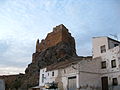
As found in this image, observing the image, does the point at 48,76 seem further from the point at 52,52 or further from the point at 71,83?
the point at 52,52

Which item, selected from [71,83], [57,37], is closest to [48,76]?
[71,83]

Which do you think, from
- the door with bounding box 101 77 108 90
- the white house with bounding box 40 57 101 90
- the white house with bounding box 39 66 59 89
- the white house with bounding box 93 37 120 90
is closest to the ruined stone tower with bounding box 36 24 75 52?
the white house with bounding box 39 66 59 89

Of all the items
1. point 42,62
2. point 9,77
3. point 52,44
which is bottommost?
point 9,77

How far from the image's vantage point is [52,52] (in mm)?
90250

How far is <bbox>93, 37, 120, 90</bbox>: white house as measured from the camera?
102 ft

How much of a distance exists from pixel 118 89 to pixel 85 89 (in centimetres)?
521

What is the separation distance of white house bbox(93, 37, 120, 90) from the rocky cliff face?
47595 millimetres

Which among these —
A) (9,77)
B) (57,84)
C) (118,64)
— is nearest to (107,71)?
(118,64)

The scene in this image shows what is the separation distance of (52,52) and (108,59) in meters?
58.8

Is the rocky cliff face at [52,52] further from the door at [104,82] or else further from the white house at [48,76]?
the door at [104,82]

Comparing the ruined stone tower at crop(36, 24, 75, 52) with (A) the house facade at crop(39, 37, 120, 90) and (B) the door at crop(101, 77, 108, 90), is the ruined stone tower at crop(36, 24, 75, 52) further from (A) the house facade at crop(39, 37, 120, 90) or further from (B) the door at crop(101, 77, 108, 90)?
(B) the door at crop(101, 77, 108, 90)

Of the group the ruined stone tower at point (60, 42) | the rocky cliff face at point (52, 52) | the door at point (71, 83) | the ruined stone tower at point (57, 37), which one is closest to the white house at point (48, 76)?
the door at point (71, 83)

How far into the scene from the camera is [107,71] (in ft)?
107

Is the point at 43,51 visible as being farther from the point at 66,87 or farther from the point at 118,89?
→ the point at 118,89
